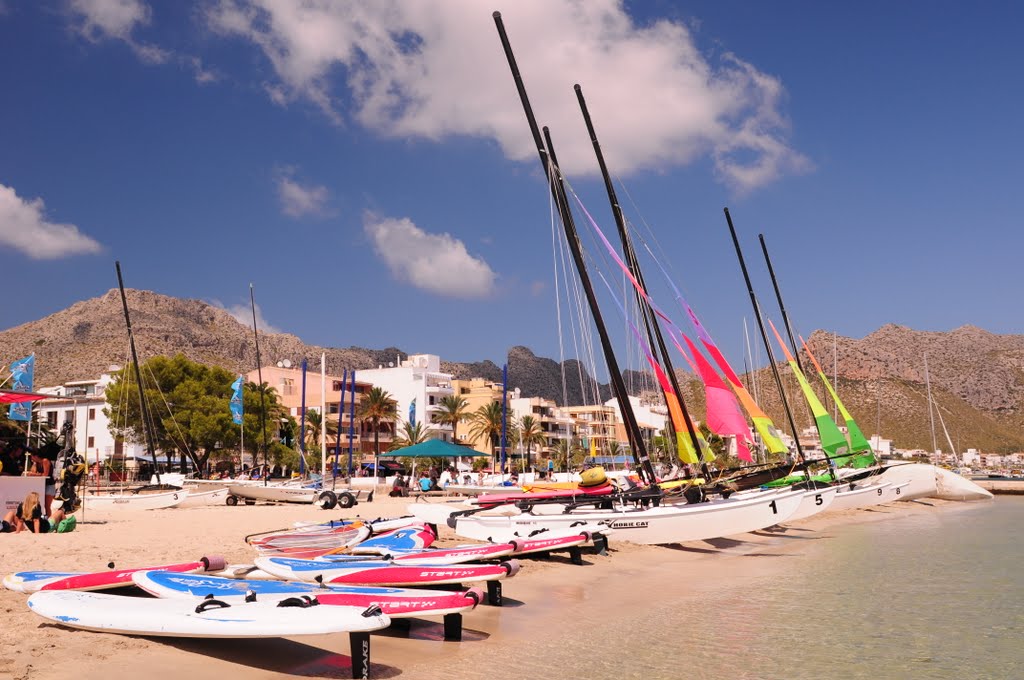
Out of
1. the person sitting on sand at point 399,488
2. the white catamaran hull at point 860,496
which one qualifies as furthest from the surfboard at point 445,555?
the person sitting on sand at point 399,488

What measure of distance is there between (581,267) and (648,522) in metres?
6.84

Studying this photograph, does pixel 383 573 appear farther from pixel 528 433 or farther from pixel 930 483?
pixel 528 433

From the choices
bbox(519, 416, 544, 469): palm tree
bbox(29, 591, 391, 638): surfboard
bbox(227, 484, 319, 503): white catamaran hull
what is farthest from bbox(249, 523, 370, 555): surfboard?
bbox(519, 416, 544, 469): palm tree

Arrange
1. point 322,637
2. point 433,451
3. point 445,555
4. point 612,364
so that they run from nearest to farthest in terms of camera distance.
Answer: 1. point 322,637
2. point 445,555
3. point 612,364
4. point 433,451

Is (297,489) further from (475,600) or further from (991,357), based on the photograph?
(991,357)

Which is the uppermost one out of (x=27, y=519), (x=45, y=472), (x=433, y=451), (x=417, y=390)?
(x=417, y=390)

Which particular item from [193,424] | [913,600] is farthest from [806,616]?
[193,424]

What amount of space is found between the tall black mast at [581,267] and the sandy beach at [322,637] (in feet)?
8.22

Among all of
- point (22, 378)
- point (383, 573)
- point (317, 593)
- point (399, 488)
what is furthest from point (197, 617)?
point (399, 488)

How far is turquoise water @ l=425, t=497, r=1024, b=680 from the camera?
31.3ft

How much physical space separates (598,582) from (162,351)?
171681mm

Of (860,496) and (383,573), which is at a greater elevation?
(383,573)

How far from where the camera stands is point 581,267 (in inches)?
838

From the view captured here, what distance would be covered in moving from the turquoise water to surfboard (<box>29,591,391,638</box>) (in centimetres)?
171
